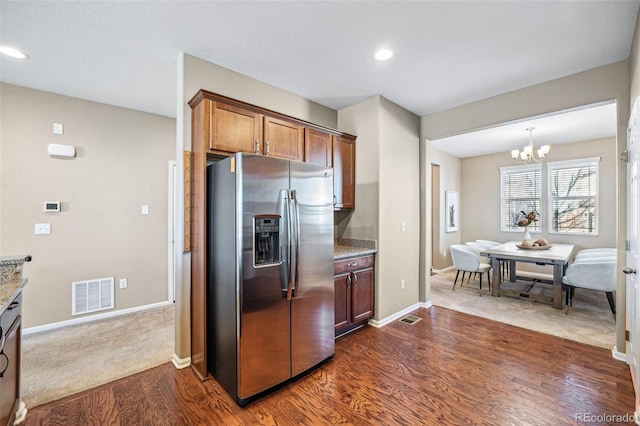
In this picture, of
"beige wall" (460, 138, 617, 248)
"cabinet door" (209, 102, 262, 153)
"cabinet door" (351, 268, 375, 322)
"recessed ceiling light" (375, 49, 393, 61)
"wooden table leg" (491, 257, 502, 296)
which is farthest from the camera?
"beige wall" (460, 138, 617, 248)

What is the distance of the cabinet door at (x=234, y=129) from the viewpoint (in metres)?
2.37

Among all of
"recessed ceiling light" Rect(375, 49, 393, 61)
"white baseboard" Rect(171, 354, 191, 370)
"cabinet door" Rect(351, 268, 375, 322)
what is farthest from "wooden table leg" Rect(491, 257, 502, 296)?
"white baseboard" Rect(171, 354, 191, 370)

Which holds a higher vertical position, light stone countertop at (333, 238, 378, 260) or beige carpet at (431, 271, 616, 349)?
light stone countertop at (333, 238, 378, 260)

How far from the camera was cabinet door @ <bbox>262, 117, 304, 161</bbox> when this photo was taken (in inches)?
108

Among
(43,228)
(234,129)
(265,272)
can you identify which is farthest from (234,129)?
(43,228)

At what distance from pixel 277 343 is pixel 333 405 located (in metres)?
0.59

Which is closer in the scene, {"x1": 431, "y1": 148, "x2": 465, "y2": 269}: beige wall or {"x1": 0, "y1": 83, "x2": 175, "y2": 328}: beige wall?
{"x1": 0, "y1": 83, "x2": 175, "y2": 328}: beige wall

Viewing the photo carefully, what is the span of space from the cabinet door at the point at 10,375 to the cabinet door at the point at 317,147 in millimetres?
2567

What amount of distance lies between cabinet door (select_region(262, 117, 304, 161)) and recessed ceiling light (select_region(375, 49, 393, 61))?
3.34 ft

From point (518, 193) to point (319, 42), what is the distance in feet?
20.8

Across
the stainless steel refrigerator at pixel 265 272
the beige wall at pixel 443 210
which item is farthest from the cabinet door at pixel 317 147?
the beige wall at pixel 443 210

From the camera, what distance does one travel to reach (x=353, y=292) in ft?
10.4

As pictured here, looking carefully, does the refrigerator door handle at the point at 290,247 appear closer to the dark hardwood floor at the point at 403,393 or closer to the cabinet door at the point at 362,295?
the dark hardwood floor at the point at 403,393

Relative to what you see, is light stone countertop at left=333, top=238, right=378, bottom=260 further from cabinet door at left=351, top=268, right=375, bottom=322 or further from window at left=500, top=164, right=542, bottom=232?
window at left=500, top=164, right=542, bottom=232
